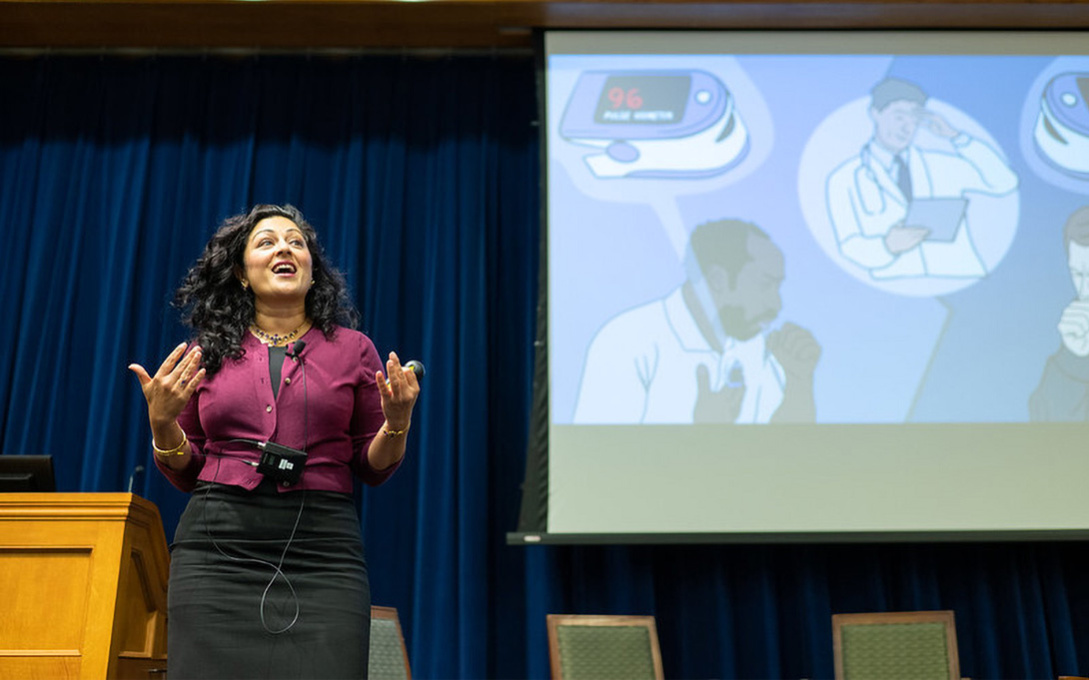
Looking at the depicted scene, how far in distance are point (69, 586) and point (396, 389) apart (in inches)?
44.3

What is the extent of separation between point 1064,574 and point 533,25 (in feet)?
9.97

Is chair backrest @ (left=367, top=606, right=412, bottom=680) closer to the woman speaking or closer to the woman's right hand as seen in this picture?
the woman speaking

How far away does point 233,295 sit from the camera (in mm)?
2143

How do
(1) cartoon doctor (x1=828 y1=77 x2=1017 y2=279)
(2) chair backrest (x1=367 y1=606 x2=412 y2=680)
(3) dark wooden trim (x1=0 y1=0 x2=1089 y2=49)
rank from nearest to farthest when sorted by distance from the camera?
1. (2) chair backrest (x1=367 y1=606 x2=412 y2=680)
2. (1) cartoon doctor (x1=828 y1=77 x2=1017 y2=279)
3. (3) dark wooden trim (x1=0 y1=0 x2=1089 y2=49)

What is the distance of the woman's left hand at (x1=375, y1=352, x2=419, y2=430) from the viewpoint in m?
1.84

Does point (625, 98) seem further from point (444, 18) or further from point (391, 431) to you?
point (391, 431)

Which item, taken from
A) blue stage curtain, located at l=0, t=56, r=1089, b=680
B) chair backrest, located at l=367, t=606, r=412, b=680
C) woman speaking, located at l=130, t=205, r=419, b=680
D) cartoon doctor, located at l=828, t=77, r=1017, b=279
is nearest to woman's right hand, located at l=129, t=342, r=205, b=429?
woman speaking, located at l=130, t=205, r=419, b=680

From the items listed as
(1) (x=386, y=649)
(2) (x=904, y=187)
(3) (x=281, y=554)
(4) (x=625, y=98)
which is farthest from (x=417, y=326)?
(3) (x=281, y=554)

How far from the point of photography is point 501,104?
4383mm

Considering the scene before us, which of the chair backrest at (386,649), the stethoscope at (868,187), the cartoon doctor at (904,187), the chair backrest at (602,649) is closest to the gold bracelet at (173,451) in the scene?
the chair backrest at (386,649)

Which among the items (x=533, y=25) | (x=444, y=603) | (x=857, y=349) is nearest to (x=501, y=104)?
(x=533, y=25)

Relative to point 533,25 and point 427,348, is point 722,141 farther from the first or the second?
point 427,348

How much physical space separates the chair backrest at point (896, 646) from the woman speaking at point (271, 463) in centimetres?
203

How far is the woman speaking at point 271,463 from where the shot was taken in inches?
71.1
